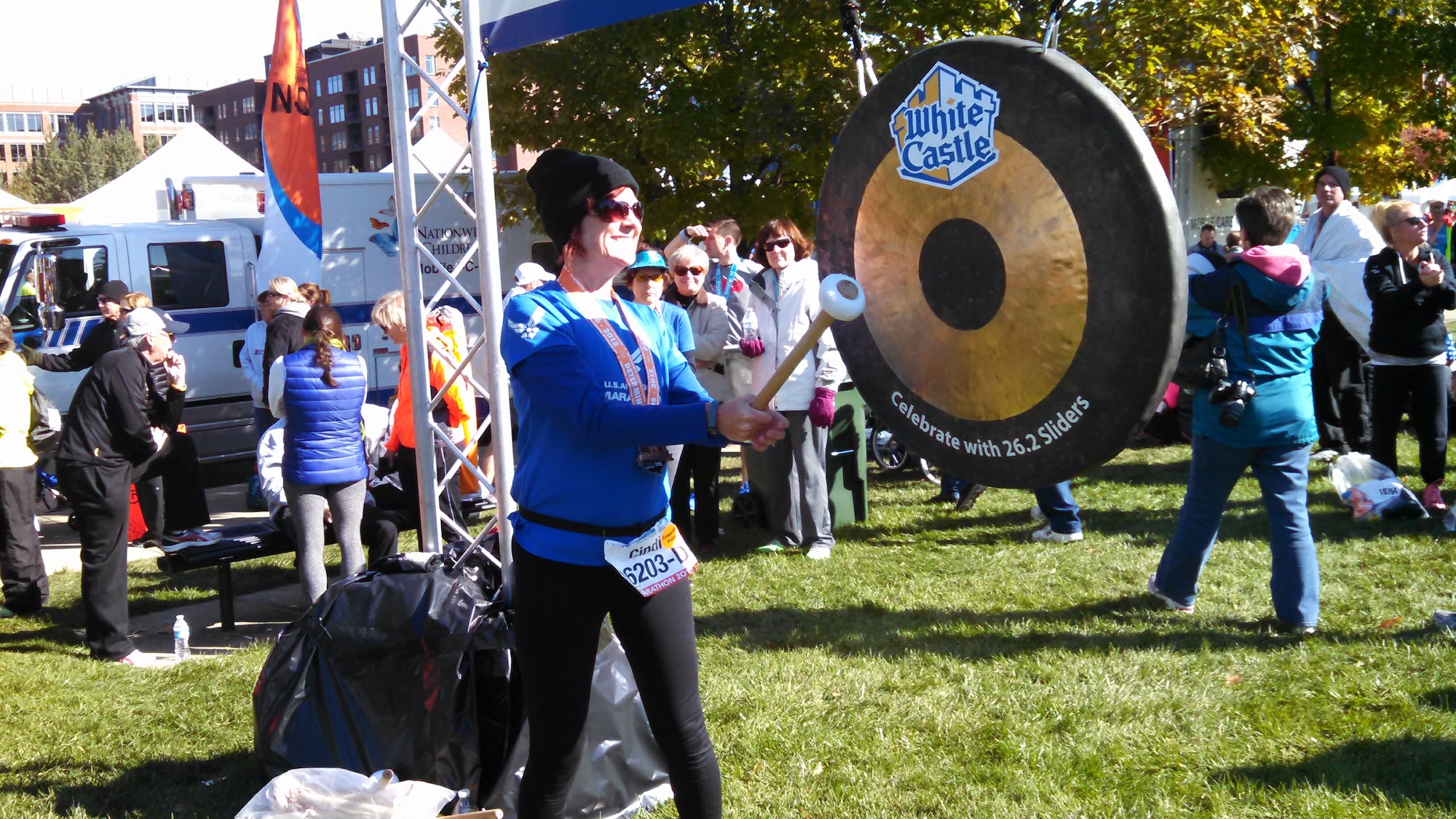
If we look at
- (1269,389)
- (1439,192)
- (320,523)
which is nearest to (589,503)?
(1269,389)

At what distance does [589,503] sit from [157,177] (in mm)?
18166

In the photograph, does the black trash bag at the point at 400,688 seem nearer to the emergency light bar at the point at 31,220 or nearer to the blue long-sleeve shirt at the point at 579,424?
the blue long-sleeve shirt at the point at 579,424

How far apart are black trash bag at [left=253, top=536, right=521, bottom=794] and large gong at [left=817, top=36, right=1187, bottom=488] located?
178 cm

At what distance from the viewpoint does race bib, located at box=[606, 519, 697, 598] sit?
9.15ft

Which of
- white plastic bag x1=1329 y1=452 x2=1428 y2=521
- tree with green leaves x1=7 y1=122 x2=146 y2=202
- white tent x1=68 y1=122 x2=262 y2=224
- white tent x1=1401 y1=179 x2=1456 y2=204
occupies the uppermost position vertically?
tree with green leaves x1=7 y1=122 x2=146 y2=202

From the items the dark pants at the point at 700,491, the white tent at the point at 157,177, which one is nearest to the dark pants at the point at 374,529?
the dark pants at the point at 700,491

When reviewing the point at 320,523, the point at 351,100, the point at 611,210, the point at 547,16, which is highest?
the point at 351,100

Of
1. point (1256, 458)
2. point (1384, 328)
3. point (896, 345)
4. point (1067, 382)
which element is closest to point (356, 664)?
point (896, 345)

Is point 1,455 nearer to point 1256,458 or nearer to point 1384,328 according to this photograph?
point 1256,458

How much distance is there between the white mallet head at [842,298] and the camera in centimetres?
228

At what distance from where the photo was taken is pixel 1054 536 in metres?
7.30

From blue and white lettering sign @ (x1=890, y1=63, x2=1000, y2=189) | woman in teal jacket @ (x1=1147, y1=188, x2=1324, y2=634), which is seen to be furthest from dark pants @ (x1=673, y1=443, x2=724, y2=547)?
blue and white lettering sign @ (x1=890, y1=63, x2=1000, y2=189)

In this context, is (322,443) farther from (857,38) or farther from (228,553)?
(857,38)

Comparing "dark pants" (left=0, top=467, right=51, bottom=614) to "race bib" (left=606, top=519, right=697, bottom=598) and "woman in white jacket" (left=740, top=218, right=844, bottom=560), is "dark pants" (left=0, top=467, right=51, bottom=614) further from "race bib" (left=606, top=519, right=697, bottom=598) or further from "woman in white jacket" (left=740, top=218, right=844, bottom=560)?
"race bib" (left=606, top=519, right=697, bottom=598)
